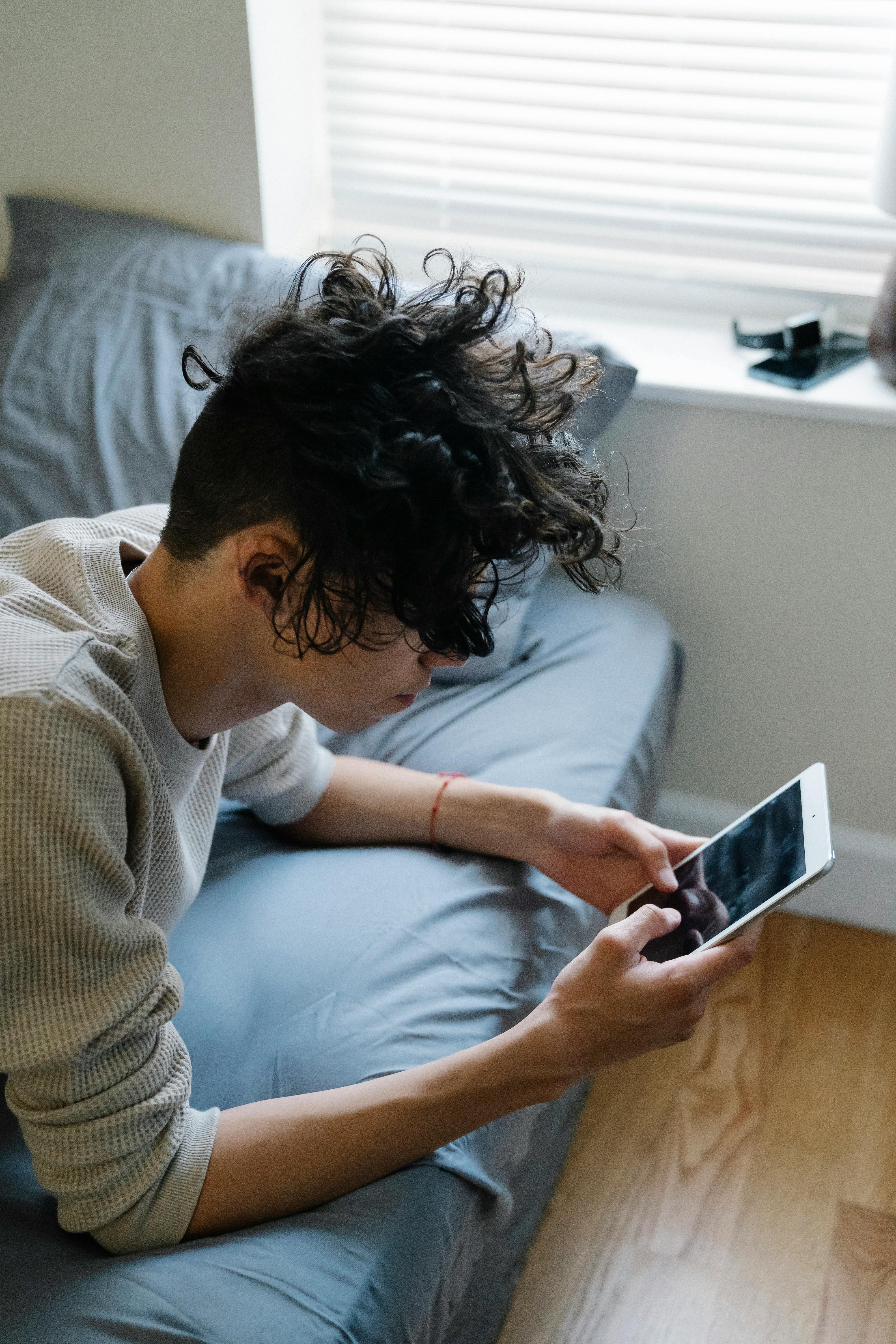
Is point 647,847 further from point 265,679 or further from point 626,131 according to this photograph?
point 626,131

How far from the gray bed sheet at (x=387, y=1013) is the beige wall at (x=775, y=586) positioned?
0.66 feet

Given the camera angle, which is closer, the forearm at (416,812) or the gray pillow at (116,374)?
the forearm at (416,812)

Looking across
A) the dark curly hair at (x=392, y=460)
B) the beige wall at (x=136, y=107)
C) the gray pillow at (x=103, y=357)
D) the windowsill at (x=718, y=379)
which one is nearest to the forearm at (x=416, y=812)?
the dark curly hair at (x=392, y=460)

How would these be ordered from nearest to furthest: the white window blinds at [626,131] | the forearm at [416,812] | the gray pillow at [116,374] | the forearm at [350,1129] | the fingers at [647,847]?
1. the forearm at [350,1129]
2. the fingers at [647,847]
3. the forearm at [416,812]
4. the gray pillow at [116,374]
5. the white window blinds at [626,131]

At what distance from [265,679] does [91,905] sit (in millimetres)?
219

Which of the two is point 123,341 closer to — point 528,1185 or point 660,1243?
point 528,1185

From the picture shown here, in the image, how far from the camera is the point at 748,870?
2.87 feet

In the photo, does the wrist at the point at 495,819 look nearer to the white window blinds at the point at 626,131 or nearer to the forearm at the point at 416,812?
the forearm at the point at 416,812

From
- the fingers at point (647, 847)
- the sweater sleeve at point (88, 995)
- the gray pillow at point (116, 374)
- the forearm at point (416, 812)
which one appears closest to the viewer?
the sweater sleeve at point (88, 995)

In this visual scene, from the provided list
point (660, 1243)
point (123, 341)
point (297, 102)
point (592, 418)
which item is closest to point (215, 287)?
point (123, 341)

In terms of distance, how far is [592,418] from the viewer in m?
1.42

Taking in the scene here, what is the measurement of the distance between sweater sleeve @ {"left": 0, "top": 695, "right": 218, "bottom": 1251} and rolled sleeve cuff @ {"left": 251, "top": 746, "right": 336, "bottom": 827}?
35 centimetres

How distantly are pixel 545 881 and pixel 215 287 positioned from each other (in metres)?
0.92

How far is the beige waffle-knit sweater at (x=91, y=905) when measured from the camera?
2.15ft
